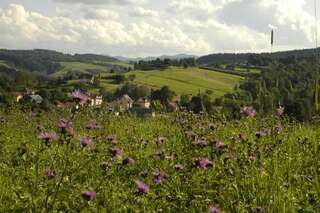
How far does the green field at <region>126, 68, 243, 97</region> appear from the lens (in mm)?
91650

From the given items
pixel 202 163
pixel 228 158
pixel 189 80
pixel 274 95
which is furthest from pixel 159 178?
pixel 189 80

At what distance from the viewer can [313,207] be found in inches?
152

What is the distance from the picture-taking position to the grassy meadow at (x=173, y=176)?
4.02 metres

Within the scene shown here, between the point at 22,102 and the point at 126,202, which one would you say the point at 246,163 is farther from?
the point at 22,102

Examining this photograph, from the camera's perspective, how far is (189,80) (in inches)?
4215

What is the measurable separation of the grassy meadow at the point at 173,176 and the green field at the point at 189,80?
7692cm

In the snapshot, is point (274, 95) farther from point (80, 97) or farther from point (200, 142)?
point (80, 97)

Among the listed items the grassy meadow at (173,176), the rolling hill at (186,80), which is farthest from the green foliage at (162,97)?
the rolling hill at (186,80)

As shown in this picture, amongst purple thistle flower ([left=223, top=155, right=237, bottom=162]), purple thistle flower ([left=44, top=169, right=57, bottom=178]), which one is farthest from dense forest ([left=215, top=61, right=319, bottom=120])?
purple thistle flower ([left=44, top=169, right=57, bottom=178])

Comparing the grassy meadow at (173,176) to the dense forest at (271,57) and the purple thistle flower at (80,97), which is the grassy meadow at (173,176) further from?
the dense forest at (271,57)

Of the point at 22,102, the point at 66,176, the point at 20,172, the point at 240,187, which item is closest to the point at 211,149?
the point at 240,187

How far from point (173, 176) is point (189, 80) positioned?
10249 centimetres

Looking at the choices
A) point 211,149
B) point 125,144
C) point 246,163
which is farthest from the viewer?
point 125,144

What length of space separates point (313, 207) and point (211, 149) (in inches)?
70.8
